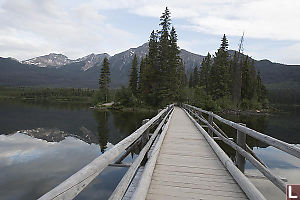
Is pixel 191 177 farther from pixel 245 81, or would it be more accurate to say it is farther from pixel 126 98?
pixel 245 81

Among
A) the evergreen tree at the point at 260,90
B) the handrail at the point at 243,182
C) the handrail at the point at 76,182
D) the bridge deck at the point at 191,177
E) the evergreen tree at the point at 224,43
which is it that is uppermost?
the evergreen tree at the point at 224,43

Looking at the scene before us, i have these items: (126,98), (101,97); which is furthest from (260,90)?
(101,97)

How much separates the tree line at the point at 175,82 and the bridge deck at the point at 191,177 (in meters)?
30.7

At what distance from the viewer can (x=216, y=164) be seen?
4.64m

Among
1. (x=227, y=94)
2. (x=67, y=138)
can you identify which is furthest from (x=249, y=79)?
(x=67, y=138)

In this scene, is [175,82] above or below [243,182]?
above

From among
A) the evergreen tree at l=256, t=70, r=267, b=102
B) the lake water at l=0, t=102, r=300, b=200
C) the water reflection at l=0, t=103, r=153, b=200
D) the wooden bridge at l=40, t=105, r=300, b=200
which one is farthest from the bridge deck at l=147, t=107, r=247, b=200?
the evergreen tree at l=256, t=70, r=267, b=102

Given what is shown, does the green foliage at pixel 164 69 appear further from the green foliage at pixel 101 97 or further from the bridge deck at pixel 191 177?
the bridge deck at pixel 191 177

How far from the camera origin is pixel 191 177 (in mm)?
3838

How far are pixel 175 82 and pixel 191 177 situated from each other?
33.8 metres

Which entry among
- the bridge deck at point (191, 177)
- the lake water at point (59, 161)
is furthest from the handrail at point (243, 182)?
the lake water at point (59, 161)

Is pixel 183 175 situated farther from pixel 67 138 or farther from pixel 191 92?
pixel 191 92

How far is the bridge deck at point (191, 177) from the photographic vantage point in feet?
10.4

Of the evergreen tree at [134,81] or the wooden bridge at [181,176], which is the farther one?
the evergreen tree at [134,81]
